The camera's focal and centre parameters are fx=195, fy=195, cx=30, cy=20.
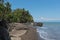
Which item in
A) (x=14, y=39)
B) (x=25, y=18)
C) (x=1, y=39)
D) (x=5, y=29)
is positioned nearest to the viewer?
(x=1, y=39)

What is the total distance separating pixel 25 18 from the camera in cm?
5938

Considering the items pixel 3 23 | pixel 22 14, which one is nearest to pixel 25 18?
→ pixel 22 14

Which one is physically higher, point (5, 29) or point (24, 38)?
point (5, 29)

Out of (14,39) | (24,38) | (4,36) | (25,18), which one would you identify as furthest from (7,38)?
(25,18)

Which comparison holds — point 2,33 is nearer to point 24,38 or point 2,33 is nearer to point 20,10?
point 24,38

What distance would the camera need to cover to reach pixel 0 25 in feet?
5.59

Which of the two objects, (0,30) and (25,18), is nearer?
(0,30)

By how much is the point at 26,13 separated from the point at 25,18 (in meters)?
2.42

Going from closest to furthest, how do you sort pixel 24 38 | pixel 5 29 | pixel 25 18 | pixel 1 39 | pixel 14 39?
pixel 1 39 < pixel 5 29 < pixel 14 39 < pixel 24 38 < pixel 25 18

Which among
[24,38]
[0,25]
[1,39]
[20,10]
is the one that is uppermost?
[20,10]

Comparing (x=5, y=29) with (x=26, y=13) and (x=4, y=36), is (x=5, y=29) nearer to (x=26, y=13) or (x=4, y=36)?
(x=4, y=36)

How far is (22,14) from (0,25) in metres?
58.4

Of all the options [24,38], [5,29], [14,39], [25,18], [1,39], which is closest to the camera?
[1,39]

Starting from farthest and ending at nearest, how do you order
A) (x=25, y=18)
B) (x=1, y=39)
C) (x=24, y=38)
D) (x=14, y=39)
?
(x=25, y=18), (x=24, y=38), (x=14, y=39), (x=1, y=39)
